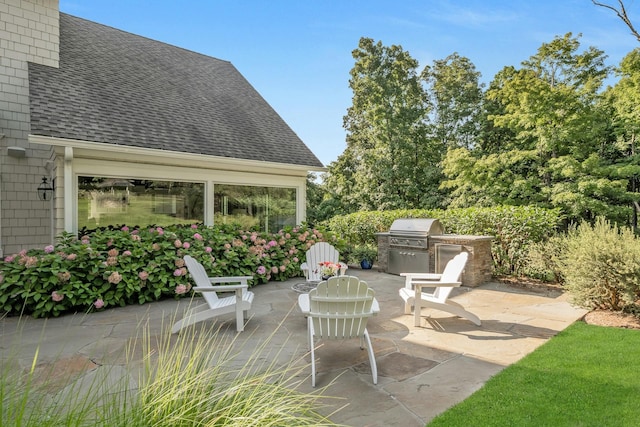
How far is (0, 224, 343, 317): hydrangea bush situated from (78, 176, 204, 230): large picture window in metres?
0.28

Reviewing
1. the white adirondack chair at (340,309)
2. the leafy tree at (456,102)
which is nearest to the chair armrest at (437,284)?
the white adirondack chair at (340,309)

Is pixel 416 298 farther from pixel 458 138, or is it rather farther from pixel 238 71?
pixel 458 138

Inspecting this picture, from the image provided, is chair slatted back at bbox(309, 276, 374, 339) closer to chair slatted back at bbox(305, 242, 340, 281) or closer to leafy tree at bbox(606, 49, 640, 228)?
chair slatted back at bbox(305, 242, 340, 281)

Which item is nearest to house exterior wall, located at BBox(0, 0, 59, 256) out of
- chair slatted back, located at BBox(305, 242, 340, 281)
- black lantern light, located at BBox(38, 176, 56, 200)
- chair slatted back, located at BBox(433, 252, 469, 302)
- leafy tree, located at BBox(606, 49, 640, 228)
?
black lantern light, located at BBox(38, 176, 56, 200)

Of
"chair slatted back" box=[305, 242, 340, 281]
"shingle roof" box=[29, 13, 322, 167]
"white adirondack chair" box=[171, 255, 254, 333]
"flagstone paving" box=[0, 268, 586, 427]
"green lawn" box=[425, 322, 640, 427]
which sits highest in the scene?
"shingle roof" box=[29, 13, 322, 167]

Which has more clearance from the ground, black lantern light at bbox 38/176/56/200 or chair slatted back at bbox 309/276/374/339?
black lantern light at bbox 38/176/56/200

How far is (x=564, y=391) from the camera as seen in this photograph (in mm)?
3041

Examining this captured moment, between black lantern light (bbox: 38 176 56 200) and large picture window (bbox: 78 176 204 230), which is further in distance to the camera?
black lantern light (bbox: 38 176 56 200)

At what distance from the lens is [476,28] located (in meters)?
11.7

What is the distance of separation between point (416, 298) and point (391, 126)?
1450 centimetres

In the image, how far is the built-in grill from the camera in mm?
8195

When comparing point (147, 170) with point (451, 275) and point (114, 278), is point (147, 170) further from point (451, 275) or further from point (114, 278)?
point (451, 275)

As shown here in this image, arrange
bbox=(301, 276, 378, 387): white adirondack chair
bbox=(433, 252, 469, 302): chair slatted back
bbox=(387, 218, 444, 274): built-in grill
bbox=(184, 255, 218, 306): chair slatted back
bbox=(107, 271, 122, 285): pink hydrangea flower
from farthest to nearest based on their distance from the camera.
→ 1. bbox=(387, 218, 444, 274): built-in grill
2. bbox=(107, 271, 122, 285): pink hydrangea flower
3. bbox=(433, 252, 469, 302): chair slatted back
4. bbox=(184, 255, 218, 306): chair slatted back
5. bbox=(301, 276, 378, 387): white adirondack chair

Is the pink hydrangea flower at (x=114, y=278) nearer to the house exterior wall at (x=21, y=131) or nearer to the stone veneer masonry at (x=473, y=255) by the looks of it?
the house exterior wall at (x=21, y=131)
